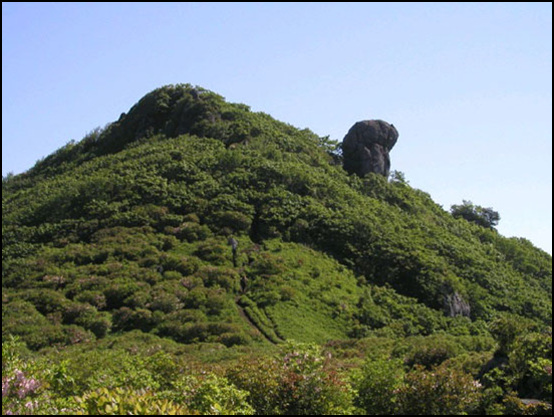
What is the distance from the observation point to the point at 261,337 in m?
43.6

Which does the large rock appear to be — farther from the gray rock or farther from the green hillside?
the gray rock

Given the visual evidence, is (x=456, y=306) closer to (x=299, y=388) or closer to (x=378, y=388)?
(x=378, y=388)

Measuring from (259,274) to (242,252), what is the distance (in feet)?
16.4

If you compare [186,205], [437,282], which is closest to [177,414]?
[437,282]

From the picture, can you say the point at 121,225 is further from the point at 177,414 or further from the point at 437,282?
the point at 177,414

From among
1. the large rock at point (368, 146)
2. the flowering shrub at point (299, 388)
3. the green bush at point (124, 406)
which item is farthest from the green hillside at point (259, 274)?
the green bush at point (124, 406)

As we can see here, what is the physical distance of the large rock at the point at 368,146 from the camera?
292 ft

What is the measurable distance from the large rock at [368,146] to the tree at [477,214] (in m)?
21.6

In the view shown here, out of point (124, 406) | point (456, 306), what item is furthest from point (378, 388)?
point (456, 306)

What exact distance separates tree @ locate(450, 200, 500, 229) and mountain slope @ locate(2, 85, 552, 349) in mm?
11423

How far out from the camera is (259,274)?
54.2 metres

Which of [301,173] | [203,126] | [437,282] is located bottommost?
[437,282]

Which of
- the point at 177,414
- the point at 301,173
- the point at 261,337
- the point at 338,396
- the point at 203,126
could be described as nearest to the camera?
the point at 177,414

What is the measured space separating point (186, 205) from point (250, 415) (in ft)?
179
